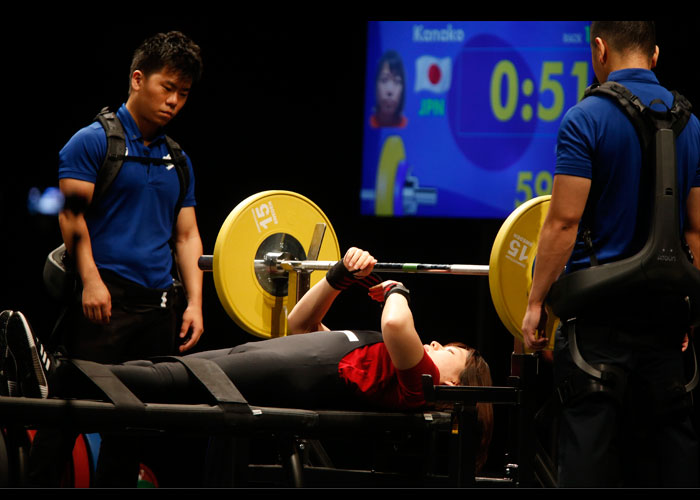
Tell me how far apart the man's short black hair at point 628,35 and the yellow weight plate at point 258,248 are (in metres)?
1.53

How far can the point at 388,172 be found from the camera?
4.62 meters

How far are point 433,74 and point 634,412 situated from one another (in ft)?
9.21

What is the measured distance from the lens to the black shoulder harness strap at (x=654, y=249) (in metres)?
2.12

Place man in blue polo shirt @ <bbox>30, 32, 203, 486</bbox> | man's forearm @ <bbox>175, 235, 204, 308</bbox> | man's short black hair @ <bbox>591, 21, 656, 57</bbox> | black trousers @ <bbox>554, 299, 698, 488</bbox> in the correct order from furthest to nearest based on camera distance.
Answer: man's forearm @ <bbox>175, 235, 204, 308</bbox> → man in blue polo shirt @ <bbox>30, 32, 203, 486</bbox> → man's short black hair @ <bbox>591, 21, 656, 57</bbox> → black trousers @ <bbox>554, 299, 698, 488</bbox>

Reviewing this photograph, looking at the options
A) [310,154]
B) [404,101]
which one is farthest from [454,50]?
[310,154]

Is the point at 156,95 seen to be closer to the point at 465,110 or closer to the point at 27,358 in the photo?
the point at 27,358

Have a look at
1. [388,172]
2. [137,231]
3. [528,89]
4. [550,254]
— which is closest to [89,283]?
[137,231]

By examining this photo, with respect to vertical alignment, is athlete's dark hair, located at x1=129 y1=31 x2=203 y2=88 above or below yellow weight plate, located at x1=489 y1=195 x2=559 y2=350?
above

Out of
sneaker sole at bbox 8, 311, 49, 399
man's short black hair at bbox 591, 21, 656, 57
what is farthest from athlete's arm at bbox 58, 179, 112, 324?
man's short black hair at bbox 591, 21, 656, 57

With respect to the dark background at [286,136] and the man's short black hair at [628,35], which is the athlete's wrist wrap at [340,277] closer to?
the man's short black hair at [628,35]

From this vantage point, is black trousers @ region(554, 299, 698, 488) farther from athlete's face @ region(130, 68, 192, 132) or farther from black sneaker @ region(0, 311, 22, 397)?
athlete's face @ region(130, 68, 192, 132)

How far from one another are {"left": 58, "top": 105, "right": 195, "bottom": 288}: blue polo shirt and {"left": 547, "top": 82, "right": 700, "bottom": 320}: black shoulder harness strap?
1.62m

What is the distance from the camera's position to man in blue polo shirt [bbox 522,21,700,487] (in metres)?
2.09

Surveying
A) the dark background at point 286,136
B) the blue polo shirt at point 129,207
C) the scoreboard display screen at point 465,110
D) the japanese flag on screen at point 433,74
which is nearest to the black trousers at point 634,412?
the blue polo shirt at point 129,207
